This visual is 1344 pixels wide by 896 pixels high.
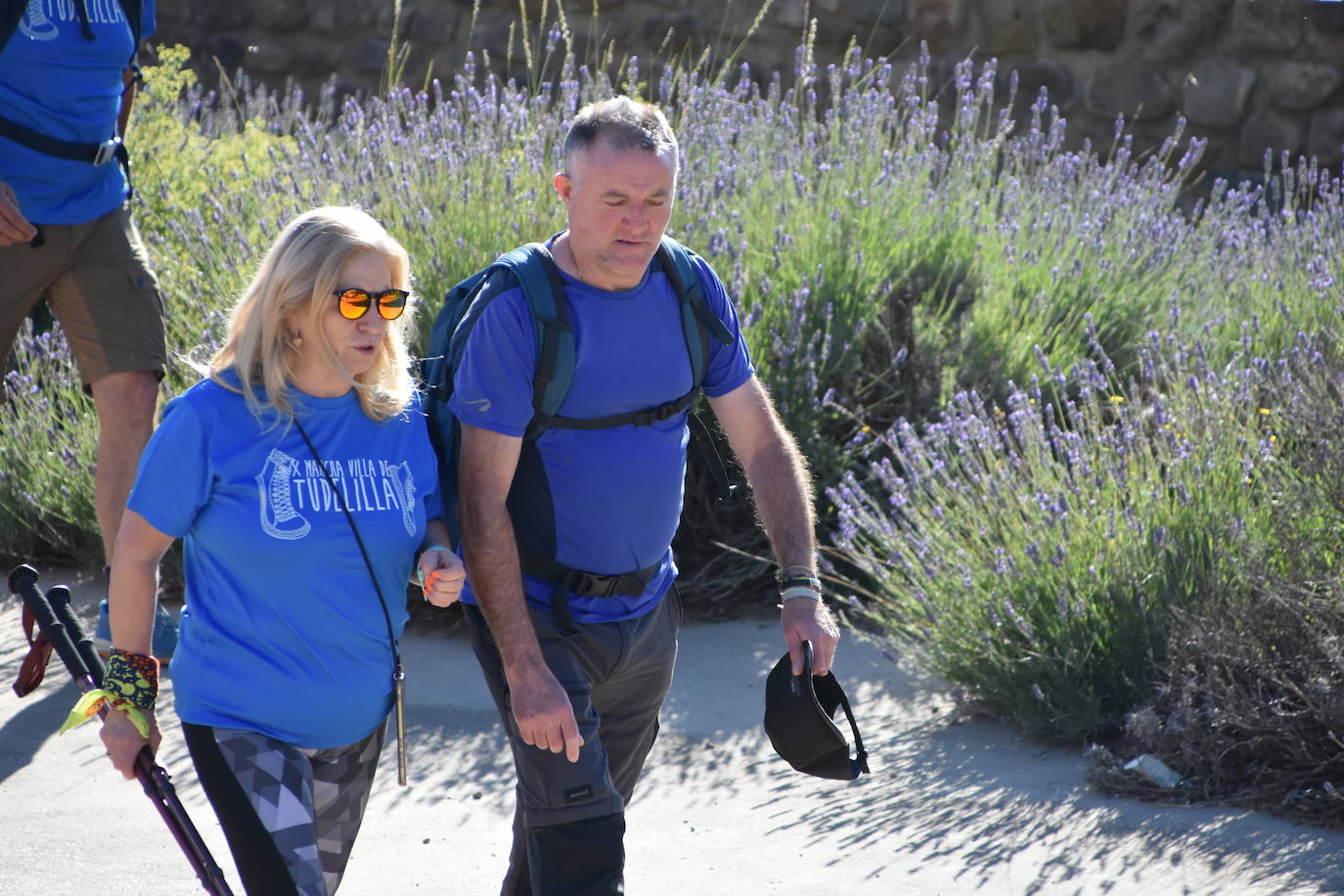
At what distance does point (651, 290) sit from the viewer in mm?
2795

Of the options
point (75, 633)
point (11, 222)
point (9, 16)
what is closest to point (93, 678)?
point (75, 633)

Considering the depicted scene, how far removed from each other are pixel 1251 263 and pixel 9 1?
4901 mm

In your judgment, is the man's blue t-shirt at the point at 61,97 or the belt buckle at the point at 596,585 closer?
the belt buckle at the point at 596,585

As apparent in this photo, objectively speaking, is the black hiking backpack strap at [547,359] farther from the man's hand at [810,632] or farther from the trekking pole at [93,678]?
the trekking pole at [93,678]

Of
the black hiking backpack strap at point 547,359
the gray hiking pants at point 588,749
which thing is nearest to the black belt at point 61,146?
the black hiking backpack strap at point 547,359

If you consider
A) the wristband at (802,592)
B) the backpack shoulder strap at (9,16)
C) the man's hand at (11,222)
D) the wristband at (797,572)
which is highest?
the backpack shoulder strap at (9,16)

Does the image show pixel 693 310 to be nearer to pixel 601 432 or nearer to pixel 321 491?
pixel 601 432

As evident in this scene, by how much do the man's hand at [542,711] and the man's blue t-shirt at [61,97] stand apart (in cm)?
218

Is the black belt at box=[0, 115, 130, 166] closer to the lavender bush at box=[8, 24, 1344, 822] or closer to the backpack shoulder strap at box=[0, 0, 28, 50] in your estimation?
the backpack shoulder strap at box=[0, 0, 28, 50]

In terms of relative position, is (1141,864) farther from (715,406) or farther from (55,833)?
(55,833)

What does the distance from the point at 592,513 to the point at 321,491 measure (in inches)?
20.4

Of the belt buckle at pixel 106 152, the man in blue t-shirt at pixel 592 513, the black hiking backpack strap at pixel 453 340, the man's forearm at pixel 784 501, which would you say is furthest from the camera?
the belt buckle at pixel 106 152

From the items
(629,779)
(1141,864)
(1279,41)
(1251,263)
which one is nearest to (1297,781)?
(1141,864)

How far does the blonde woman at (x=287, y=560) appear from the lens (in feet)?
7.73
